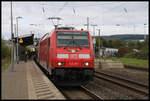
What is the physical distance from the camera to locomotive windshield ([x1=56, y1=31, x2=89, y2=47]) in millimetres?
12711

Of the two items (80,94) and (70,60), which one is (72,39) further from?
(80,94)

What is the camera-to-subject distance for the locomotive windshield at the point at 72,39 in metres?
12.7

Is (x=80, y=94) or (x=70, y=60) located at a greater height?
(x=70, y=60)

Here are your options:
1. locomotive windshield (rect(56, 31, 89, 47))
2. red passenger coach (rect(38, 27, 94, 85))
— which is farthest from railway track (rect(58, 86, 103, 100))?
locomotive windshield (rect(56, 31, 89, 47))

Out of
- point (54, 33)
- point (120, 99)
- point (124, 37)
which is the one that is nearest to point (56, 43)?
point (54, 33)

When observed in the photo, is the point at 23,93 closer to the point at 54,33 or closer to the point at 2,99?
the point at 2,99

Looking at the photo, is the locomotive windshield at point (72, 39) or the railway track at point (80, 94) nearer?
the railway track at point (80, 94)

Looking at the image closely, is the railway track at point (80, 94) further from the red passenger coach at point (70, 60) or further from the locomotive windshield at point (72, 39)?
the locomotive windshield at point (72, 39)

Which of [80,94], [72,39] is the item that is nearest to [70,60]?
[72,39]

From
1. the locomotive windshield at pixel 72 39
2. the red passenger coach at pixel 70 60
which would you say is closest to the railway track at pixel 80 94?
the red passenger coach at pixel 70 60

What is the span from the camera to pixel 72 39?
1292 centimetres

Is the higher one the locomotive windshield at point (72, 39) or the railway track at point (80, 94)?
the locomotive windshield at point (72, 39)

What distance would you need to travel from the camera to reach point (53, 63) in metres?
12.0

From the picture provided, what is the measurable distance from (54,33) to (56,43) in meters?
0.64
